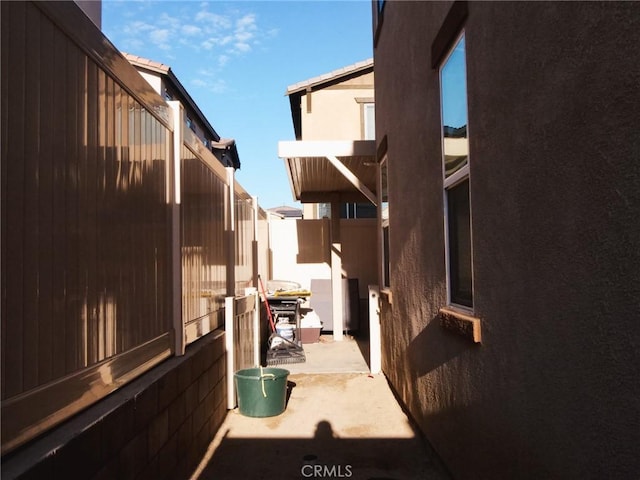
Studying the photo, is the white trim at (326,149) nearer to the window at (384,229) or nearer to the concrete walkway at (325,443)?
the window at (384,229)

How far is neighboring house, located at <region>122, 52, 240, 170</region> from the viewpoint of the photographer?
54.4ft

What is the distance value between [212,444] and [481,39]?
3689 mm

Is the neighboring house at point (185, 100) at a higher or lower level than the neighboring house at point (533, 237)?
higher

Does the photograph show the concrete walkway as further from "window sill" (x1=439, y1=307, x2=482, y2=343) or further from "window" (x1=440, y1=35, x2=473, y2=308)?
"window" (x1=440, y1=35, x2=473, y2=308)

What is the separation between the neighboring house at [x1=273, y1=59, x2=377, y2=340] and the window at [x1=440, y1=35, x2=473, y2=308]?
14.4 ft

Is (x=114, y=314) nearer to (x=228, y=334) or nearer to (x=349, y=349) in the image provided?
(x=228, y=334)

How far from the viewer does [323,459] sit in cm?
414

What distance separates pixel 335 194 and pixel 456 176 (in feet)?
24.3

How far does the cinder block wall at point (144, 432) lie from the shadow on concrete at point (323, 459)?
275mm

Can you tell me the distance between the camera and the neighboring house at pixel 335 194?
836 cm

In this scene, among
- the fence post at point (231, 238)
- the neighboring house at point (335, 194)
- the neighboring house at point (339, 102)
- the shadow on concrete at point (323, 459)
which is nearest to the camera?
the shadow on concrete at point (323, 459)

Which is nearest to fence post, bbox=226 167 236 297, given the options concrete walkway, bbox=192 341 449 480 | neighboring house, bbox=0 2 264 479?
→ concrete walkway, bbox=192 341 449 480

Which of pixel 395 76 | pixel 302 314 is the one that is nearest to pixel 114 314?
pixel 395 76

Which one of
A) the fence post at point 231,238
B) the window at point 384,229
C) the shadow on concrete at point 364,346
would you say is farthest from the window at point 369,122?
the fence post at point 231,238
